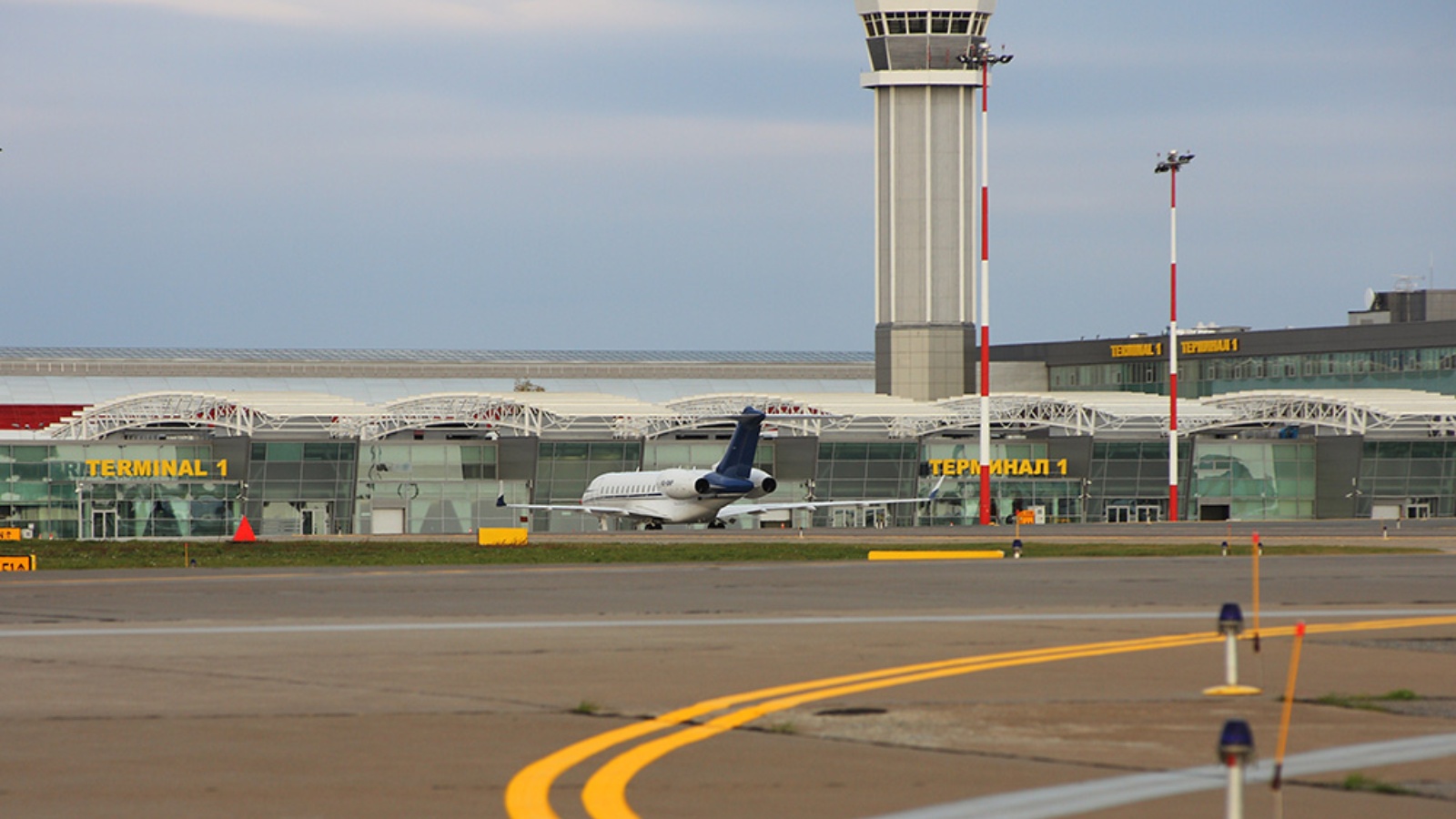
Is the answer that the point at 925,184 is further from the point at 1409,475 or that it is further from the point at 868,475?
the point at 1409,475

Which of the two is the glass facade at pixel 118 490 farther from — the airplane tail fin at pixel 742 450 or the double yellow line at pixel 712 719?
the double yellow line at pixel 712 719

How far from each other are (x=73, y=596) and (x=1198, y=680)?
21984 millimetres

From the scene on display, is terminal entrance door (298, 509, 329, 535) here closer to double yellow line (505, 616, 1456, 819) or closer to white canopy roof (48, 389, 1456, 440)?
white canopy roof (48, 389, 1456, 440)

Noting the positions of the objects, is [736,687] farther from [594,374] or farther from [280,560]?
[594,374]

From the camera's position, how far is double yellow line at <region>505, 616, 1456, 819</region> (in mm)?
11828

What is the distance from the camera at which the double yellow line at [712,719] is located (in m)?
11.8

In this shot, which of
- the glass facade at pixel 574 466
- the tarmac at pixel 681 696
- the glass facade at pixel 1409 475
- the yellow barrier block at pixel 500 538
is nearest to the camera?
the tarmac at pixel 681 696

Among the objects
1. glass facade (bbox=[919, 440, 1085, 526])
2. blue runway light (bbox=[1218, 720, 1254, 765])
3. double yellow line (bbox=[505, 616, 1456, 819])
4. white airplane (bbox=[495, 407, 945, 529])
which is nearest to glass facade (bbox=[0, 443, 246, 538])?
white airplane (bbox=[495, 407, 945, 529])

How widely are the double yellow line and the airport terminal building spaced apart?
71653 millimetres

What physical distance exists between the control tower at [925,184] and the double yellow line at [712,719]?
110073mm

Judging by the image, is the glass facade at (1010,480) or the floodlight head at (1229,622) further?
the glass facade at (1010,480)

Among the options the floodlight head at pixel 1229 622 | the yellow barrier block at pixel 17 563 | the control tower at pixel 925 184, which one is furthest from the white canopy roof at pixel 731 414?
the floodlight head at pixel 1229 622

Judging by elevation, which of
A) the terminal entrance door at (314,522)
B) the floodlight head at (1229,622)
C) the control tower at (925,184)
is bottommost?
the terminal entrance door at (314,522)

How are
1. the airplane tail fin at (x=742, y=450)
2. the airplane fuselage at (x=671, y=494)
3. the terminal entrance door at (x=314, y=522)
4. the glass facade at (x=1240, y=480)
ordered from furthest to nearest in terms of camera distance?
the glass facade at (x=1240, y=480), the terminal entrance door at (x=314, y=522), the airplane fuselage at (x=671, y=494), the airplane tail fin at (x=742, y=450)
